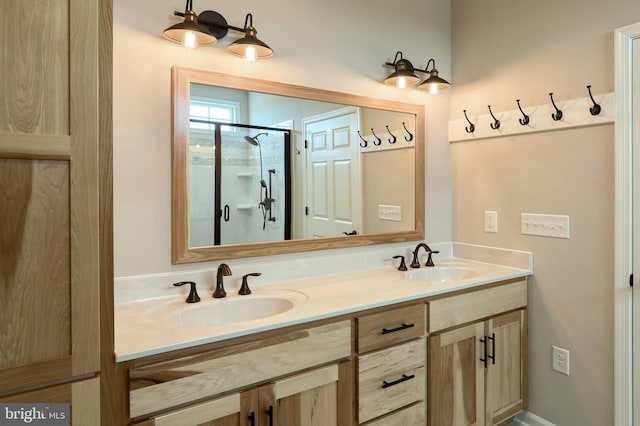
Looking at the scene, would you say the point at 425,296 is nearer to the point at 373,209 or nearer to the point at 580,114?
the point at 373,209

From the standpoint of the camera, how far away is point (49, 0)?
0.96 metres

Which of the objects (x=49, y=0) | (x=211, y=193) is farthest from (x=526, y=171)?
(x=49, y=0)

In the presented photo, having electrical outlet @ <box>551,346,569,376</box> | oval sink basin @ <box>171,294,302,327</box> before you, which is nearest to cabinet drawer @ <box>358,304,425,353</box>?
oval sink basin @ <box>171,294,302,327</box>

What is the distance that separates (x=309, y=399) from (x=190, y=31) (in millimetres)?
1482

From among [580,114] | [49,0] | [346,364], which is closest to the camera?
[49,0]

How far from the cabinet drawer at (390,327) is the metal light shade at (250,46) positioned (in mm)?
1219

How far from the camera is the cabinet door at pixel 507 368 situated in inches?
79.3

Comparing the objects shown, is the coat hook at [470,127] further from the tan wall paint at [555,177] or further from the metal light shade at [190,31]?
the metal light shade at [190,31]

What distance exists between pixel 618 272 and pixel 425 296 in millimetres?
934

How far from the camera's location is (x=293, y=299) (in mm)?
1649

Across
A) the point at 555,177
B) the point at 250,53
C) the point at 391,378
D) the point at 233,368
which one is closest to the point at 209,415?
the point at 233,368

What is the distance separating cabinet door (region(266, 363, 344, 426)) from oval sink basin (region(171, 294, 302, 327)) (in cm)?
30

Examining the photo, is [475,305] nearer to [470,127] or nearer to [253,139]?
[470,127]

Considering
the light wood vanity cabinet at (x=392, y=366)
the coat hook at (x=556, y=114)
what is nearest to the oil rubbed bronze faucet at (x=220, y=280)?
the light wood vanity cabinet at (x=392, y=366)
